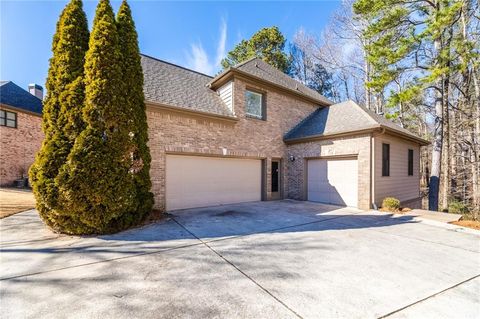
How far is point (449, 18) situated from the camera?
782 centimetres

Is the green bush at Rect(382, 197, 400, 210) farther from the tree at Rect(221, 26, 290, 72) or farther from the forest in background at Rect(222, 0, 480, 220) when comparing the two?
the tree at Rect(221, 26, 290, 72)

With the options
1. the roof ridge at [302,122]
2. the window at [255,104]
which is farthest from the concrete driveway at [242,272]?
the roof ridge at [302,122]

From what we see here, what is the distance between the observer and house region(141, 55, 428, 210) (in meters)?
8.01

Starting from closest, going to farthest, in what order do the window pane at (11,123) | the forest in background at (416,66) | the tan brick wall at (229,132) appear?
1. the tan brick wall at (229,132)
2. the forest in background at (416,66)
3. the window pane at (11,123)

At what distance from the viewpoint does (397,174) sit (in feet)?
32.1

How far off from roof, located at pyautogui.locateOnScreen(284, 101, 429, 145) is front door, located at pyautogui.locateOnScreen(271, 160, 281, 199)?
4.45 feet

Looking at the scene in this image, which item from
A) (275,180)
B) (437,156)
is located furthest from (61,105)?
(437,156)

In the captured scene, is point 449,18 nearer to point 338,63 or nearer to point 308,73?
point 338,63

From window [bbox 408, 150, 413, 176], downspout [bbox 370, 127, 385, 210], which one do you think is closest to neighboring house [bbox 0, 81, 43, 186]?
downspout [bbox 370, 127, 385, 210]

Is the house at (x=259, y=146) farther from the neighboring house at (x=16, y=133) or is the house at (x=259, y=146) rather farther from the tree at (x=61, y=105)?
the neighboring house at (x=16, y=133)

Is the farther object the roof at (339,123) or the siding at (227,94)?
the siding at (227,94)

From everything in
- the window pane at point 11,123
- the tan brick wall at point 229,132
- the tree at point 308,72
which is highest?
the tree at point 308,72

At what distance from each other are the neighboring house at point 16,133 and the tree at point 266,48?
15.8 metres

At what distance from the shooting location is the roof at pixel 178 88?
8.05 m
